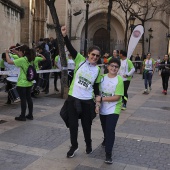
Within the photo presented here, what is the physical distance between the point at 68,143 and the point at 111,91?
5.13ft

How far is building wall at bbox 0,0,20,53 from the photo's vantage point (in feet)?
55.6

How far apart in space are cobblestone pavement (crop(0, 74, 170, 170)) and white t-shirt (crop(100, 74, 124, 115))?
83 cm

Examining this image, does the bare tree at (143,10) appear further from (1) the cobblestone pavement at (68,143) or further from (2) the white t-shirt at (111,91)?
(2) the white t-shirt at (111,91)

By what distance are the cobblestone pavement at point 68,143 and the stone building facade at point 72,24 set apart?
10787 mm

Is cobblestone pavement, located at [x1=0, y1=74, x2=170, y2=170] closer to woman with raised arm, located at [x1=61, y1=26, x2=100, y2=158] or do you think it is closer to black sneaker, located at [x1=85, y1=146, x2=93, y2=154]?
black sneaker, located at [x1=85, y1=146, x2=93, y2=154]

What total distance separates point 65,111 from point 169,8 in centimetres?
2992

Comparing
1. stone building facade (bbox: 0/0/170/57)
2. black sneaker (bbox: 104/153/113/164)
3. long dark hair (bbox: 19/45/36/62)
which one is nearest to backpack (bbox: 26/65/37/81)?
long dark hair (bbox: 19/45/36/62)

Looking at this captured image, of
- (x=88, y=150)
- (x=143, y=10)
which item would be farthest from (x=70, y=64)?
(x=143, y=10)

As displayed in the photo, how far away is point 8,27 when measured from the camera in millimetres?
18062

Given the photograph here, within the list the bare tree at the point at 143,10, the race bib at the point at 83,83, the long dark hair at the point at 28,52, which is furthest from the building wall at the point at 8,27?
the race bib at the point at 83,83

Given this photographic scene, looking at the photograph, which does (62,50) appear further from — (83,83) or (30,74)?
(83,83)

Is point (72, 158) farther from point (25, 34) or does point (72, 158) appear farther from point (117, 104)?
point (25, 34)

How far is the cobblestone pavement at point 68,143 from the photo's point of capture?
4953 mm

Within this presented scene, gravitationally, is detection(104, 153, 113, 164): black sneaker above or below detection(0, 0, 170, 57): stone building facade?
below
